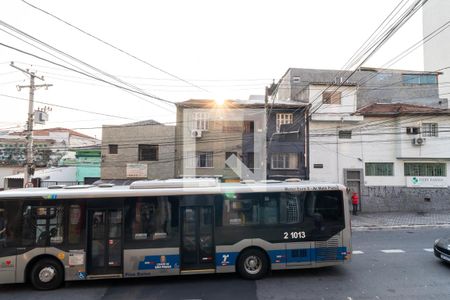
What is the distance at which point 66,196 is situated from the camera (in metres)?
7.15

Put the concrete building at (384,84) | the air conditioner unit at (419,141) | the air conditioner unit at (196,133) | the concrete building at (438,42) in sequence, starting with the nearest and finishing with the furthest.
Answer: the air conditioner unit at (419,141) < the air conditioner unit at (196,133) < the concrete building at (438,42) < the concrete building at (384,84)

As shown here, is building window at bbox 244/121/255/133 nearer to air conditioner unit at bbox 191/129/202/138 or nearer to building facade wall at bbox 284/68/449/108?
air conditioner unit at bbox 191/129/202/138

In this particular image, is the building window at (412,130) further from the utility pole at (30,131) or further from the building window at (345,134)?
the utility pole at (30,131)

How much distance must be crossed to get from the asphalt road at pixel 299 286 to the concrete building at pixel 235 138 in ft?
45.0

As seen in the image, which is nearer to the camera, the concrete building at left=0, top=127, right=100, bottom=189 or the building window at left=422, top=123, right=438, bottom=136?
the building window at left=422, top=123, right=438, bottom=136

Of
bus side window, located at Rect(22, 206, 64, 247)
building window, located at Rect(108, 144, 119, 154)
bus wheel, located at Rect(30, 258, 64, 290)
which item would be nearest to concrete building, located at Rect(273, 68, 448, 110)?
building window, located at Rect(108, 144, 119, 154)

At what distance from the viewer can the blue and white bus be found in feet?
22.8

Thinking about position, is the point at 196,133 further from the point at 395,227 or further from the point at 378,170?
the point at 395,227

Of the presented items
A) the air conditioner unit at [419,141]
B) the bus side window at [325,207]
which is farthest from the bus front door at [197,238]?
the air conditioner unit at [419,141]

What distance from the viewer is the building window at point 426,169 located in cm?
2110

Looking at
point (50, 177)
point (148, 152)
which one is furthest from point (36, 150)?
point (148, 152)

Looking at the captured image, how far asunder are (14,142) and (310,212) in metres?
46.7

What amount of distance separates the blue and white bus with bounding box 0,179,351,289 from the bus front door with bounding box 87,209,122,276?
24mm

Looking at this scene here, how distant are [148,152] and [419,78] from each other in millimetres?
26033
